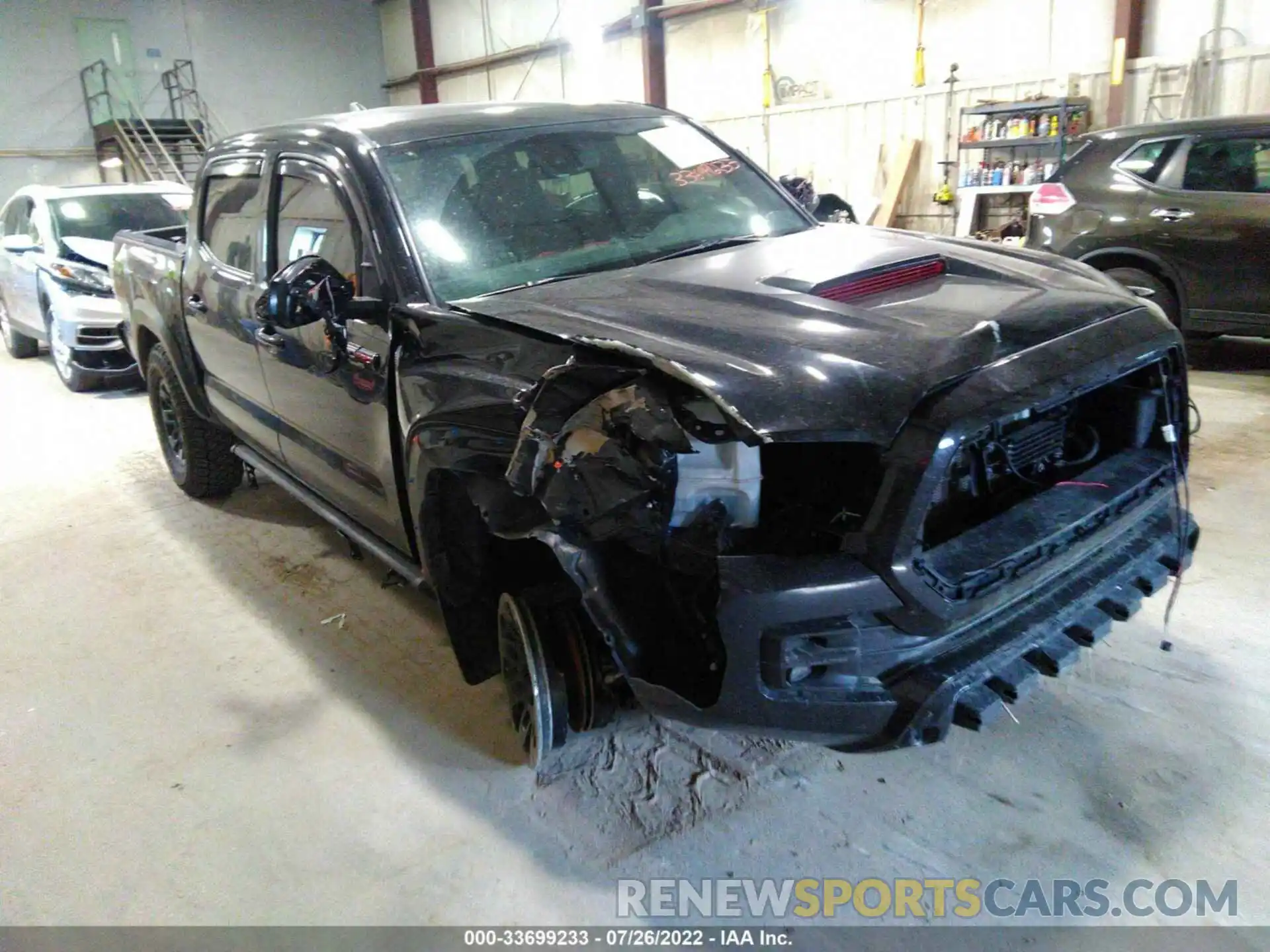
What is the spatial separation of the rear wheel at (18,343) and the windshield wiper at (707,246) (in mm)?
8632

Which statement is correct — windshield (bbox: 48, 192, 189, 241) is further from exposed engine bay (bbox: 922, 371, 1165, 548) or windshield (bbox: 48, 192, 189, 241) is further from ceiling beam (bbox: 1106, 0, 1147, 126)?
ceiling beam (bbox: 1106, 0, 1147, 126)

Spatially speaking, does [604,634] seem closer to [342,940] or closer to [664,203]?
[342,940]

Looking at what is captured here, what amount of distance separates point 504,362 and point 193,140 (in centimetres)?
1791

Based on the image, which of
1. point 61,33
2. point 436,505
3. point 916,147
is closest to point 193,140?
point 61,33

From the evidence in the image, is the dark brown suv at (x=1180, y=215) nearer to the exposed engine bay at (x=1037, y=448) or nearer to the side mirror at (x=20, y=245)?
the exposed engine bay at (x=1037, y=448)

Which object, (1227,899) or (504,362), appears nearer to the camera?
(1227,899)

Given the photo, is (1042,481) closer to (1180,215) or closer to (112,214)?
(1180,215)

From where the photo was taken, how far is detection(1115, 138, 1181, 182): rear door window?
6.03 m

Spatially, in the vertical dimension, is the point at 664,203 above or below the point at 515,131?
below

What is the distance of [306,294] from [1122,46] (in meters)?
8.92

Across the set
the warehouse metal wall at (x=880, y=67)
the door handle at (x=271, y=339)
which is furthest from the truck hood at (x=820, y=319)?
the warehouse metal wall at (x=880, y=67)

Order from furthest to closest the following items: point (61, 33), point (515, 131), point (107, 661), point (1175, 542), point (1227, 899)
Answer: point (61, 33)
point (107, 661)
point (515, 131)
point (1175, 542)
point (1227, 899)

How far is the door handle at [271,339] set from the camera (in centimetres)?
306

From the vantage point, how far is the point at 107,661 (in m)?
3.27
